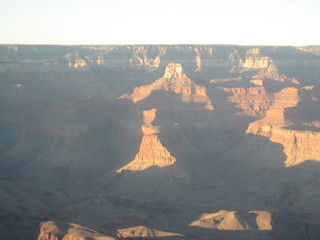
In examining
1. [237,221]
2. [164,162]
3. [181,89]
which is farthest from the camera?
[181,89]

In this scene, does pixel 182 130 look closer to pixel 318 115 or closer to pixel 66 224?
pixel 318 115

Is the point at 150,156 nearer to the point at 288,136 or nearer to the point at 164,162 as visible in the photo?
the point at 164,162

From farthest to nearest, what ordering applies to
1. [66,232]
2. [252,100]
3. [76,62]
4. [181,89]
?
[76,62]
[252,100]
[181,89]
[66,232]

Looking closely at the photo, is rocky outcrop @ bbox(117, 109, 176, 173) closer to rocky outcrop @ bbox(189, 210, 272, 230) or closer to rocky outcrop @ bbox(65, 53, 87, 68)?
rocky outcrop @ bbox(189, 210, 272, 230)

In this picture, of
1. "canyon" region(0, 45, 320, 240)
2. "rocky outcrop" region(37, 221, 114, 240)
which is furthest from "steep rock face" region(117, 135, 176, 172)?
"rocky outcrop" region(37, 221, 114, 240)

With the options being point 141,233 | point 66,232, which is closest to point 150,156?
point 141,233

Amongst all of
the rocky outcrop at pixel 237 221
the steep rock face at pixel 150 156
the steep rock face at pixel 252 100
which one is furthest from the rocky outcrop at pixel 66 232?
the steep rock face at pixel 252 100

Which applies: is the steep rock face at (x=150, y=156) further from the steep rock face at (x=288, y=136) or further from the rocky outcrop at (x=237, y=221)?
the rocky outcrop at (x=237, y=221)
